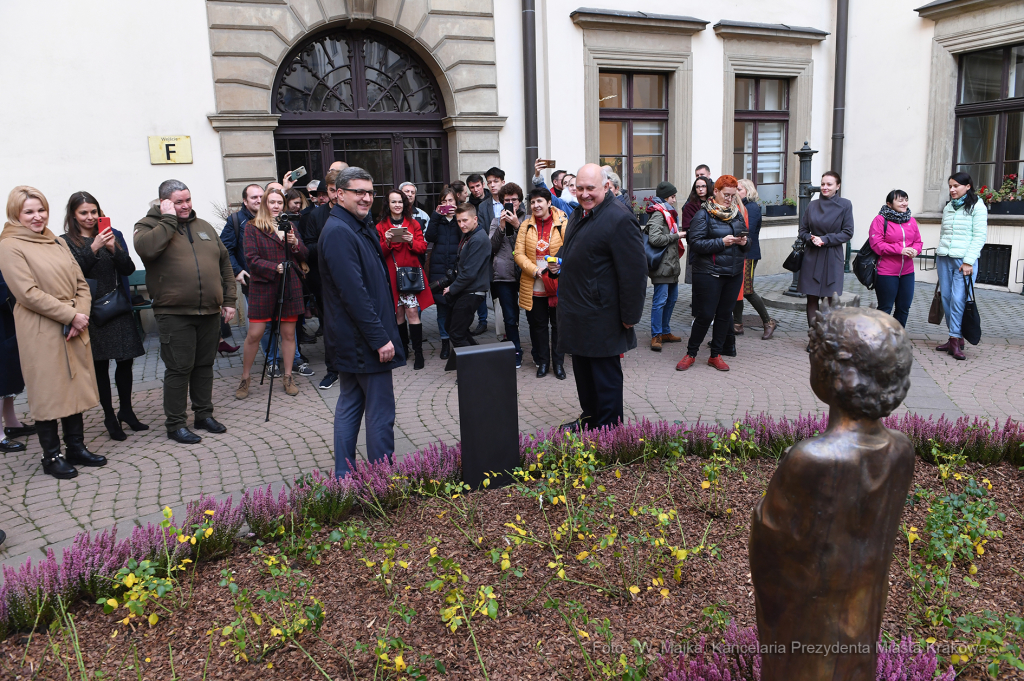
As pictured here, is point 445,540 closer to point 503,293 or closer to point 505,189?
point 503,293

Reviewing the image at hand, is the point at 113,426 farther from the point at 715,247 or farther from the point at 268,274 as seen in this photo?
the point at 715,247

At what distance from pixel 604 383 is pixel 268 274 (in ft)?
11.1

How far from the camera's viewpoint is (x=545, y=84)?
11.7 metres

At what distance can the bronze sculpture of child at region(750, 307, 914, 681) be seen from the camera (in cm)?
168

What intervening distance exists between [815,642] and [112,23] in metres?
10.3

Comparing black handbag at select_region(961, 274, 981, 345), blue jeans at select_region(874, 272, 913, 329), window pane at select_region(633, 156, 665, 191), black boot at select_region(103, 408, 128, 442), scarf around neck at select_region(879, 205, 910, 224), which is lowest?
black boot at select_region(103, 408, 128, 442)

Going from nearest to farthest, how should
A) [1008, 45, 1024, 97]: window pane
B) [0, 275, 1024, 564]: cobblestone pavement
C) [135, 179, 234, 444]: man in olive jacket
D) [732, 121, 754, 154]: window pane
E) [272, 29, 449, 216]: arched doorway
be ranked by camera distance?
[0, 275, 1024, 564]: cobblestone pavement
[135, 179, 234, 444]: man in olive jacket
[272, 29, 449, 216]: arched doorway
[1008, 45, 1024, 97]: window pane
[732, 121, 754, 154]: window pane

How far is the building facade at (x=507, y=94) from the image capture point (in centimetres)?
916

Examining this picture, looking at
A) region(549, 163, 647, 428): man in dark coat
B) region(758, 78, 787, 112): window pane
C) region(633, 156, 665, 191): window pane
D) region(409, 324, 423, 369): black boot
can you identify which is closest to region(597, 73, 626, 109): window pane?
region(633, 156, 665, 191): window pane

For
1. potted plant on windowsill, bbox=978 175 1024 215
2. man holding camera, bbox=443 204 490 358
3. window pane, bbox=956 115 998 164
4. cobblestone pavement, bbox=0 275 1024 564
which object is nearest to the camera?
cobblestone pavement, bbox=0 275 1024 564

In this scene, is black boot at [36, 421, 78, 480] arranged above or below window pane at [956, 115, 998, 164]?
below

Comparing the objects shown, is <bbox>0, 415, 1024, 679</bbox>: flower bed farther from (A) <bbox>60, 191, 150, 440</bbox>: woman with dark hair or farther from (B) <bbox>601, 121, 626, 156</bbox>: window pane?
(B) <bbox>601, 121, 626, 156</bbox>: window pane

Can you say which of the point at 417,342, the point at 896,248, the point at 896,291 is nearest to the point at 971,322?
the point at 896,291

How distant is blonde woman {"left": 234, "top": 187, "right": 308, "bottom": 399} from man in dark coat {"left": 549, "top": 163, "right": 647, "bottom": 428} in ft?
9.60
